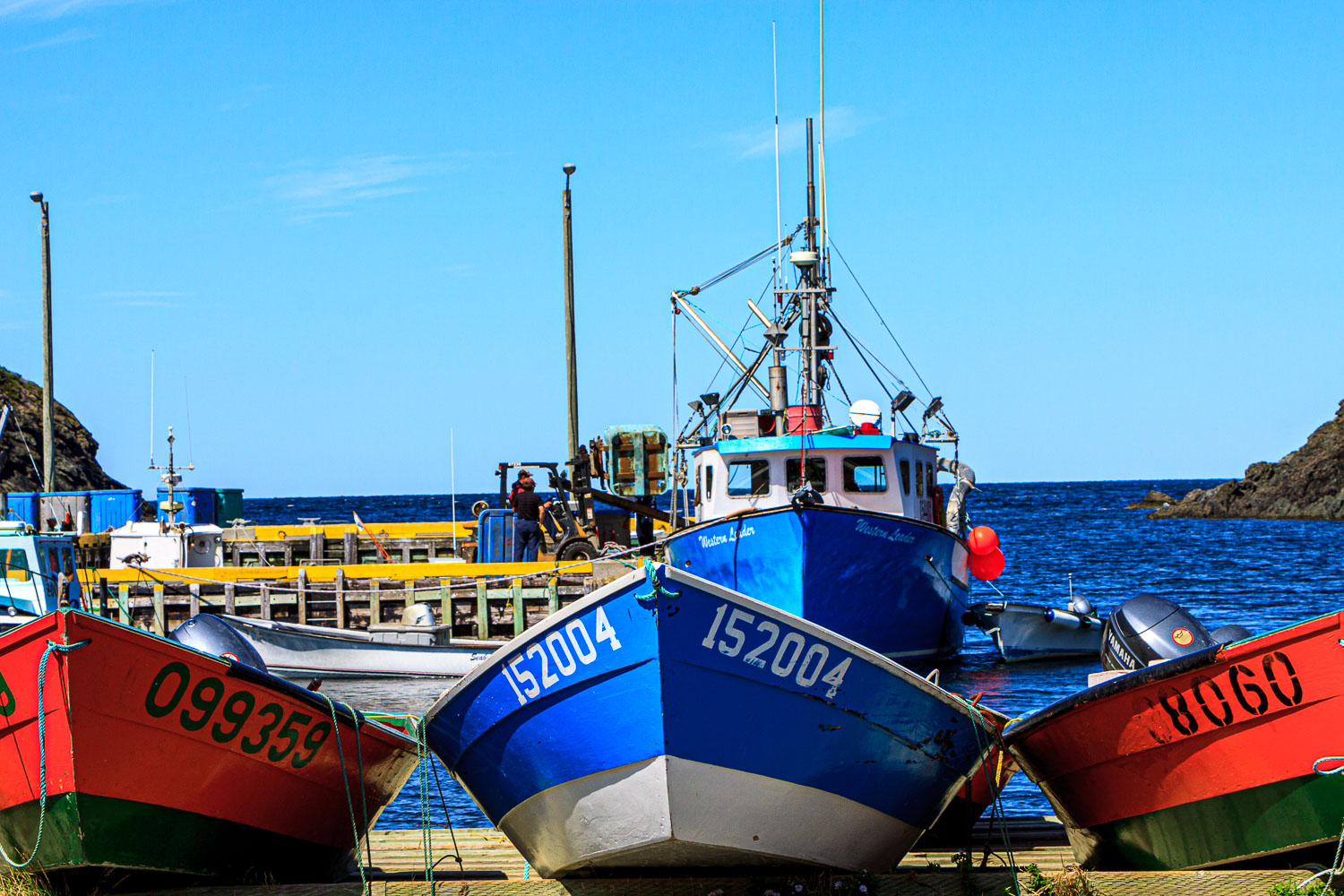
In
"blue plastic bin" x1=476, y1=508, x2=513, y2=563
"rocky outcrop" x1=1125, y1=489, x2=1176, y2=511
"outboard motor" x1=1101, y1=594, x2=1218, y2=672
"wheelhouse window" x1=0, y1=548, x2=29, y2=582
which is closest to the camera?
"outboard motor" x1=1101, y1=594, x2=1218, y2=672

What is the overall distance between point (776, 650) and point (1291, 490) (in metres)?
80.3

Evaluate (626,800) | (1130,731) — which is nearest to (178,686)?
(626,800)

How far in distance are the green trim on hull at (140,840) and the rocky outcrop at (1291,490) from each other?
249ft

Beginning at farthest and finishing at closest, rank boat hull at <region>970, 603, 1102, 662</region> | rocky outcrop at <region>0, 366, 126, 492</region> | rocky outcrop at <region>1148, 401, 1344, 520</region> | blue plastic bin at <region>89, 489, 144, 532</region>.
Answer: rocky outcrop at <region>1148, 401, 1344, 520</region> → rocky outcrop at <region>0, 366, 126, 492</region> → blue plastic bin at <region>89, 489, 144, 532</region> → boat hull at <region>970, 603, 1102, 662</region>

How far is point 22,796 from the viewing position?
22.2 feet

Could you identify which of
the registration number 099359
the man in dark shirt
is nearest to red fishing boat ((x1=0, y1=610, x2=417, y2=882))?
the registration number 099359

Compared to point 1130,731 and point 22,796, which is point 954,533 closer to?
point 1130,731

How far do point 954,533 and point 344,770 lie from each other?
12319mm

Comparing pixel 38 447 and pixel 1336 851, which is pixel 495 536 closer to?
pixel 1336 851

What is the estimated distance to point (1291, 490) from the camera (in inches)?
3081

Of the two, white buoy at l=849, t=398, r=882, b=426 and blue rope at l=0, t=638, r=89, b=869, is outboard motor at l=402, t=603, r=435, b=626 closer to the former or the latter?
white buoy at l=849, t=398, r=882, b=426

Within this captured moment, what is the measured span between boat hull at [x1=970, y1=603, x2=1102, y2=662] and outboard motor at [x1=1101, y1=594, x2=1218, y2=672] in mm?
11438

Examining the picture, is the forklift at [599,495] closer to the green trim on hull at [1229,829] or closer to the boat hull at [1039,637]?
the boat hull at [1039,637]

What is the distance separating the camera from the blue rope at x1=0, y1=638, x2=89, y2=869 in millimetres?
6336
